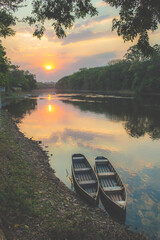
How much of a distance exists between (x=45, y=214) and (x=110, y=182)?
5.73 m

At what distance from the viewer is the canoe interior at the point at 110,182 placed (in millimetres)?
11438

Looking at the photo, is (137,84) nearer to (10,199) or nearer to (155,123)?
(155,123)

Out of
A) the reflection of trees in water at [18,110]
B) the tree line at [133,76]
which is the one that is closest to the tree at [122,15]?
the reflection of trees in water at [18,110]

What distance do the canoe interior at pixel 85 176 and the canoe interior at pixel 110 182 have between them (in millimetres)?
597

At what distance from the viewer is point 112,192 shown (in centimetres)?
1173

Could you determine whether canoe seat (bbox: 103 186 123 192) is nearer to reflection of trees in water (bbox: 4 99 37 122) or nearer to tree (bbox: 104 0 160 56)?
tree (bbox: 104 0 160 56)

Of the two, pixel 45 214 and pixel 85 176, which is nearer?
pixel 45 214

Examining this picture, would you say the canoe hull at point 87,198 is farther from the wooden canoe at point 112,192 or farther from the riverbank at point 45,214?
the wooden canoe at point 112,192

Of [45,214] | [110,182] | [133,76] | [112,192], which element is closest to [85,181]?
[110,182]

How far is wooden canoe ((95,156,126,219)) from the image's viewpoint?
34.2 ft

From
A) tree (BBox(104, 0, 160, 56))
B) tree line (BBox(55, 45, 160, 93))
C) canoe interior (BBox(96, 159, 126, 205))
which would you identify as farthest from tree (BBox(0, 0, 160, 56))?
tree line (BBox(55, 45, 160, 93))

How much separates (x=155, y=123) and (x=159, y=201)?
28500 millimetres

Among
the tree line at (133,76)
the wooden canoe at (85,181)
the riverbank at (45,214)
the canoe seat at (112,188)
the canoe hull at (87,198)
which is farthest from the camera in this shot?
the tree line at (133,76)

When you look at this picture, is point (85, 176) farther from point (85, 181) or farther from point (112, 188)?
point (112, 188)
